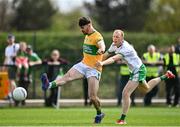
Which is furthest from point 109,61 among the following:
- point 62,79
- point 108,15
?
point 108,15

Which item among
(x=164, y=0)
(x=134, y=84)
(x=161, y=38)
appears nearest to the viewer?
(x=134, y=84)

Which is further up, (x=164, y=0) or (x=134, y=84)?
(x=164, y=0)

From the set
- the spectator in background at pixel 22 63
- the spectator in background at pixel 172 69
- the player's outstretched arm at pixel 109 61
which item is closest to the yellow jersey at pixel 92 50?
the player's outstretched arm at pixel 109 61

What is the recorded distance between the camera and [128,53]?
2030 centimetres

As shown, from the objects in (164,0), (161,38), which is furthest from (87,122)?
(164,0)

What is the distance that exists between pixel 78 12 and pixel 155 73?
2570 inches

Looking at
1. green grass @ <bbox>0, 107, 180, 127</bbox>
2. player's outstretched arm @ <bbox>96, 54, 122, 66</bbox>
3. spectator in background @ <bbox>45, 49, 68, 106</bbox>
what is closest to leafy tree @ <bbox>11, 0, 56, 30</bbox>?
spectator in background @ <bbox>45, 49, 68, 106</bbox>

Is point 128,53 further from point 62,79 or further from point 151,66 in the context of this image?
point 151,66

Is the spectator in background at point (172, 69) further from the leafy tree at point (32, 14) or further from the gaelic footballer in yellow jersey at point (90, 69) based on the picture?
the leafy tree at point (32, 14)

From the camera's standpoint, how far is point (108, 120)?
21719 millimetres

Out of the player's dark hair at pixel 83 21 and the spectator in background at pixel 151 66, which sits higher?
the player's dark hair at pixel 83 21

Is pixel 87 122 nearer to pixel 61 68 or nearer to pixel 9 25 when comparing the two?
pixel 61 68

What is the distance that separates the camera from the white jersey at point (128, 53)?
20.2 meters

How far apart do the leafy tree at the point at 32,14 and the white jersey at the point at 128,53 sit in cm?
→ 4424
